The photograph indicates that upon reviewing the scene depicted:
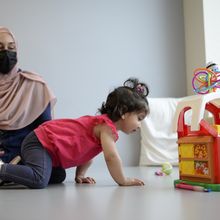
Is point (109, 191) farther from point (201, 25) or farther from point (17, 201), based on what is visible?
point (201, 25)

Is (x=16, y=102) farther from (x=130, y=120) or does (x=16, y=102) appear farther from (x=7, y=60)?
(x=130, y=120)

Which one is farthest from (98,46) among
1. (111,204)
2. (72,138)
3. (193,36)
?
(111,204)

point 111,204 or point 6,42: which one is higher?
point 6,42

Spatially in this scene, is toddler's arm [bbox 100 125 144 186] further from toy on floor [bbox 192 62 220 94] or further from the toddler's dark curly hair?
toy on floor [bbox 192 62 220 94]

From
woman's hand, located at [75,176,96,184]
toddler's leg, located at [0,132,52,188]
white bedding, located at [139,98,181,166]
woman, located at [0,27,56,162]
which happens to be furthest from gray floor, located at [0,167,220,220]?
white bedding, located at [139,98,181,166]

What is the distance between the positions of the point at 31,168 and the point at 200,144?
0.62m

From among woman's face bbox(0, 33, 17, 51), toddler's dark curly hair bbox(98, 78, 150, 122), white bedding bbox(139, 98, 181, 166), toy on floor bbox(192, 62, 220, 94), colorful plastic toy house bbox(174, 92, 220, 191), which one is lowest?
white bedding bbox(139, 98, 181, 166)

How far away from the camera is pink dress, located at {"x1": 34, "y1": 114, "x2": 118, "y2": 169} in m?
1.41

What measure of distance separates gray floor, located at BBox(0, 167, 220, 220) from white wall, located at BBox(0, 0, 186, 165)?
4.91 feet

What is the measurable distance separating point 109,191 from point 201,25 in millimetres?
1910

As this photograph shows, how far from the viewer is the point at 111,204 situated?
0.98 metres

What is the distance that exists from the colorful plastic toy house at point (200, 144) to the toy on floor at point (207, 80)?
0.14ft

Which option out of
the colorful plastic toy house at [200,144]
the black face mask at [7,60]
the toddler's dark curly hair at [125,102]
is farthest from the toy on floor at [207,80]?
the black face mask at [7,60]

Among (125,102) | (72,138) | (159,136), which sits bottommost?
(159,136)
